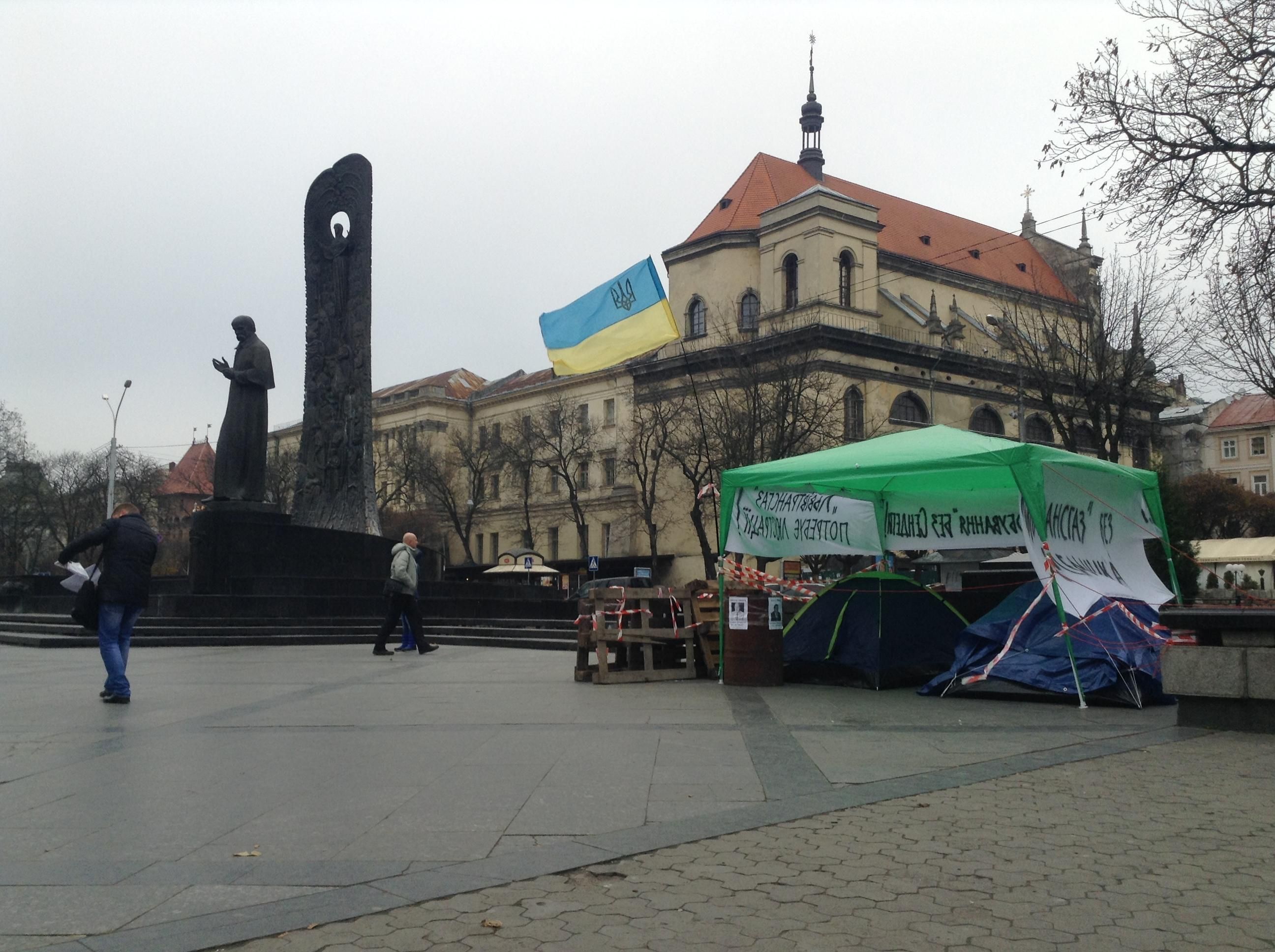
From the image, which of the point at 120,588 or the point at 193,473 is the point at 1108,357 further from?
the point at 193,473

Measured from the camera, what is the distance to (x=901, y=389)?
6344cm

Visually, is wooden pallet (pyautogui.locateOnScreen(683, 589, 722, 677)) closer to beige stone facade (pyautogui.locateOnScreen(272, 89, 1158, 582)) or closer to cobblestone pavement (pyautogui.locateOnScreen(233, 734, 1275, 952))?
cobblestone pavement (pyautogui.locateOnScreen(233, 734, 1275, 952))

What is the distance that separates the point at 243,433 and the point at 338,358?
11.6ft

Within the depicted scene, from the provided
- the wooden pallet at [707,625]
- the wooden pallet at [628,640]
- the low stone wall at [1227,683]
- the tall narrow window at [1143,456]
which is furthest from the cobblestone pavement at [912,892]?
the tall narrow window at [1143,456]

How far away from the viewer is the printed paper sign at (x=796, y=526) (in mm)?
13688

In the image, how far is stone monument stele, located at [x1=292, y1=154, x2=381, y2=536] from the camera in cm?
2542

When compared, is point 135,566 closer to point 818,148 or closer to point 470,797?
point 470,797

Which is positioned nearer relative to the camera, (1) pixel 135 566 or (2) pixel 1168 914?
(2) pixel 1168 914

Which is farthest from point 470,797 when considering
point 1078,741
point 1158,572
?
point 1158,572

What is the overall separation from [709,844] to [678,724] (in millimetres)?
3855

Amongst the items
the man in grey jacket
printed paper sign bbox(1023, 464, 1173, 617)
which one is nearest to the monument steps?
the man in grey jacket

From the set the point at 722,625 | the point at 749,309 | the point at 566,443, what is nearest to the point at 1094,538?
the point at 722,625

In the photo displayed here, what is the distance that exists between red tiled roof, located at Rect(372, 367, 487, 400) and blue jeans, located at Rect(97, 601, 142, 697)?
85.2m

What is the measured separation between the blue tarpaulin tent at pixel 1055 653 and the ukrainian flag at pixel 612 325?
6008mm
